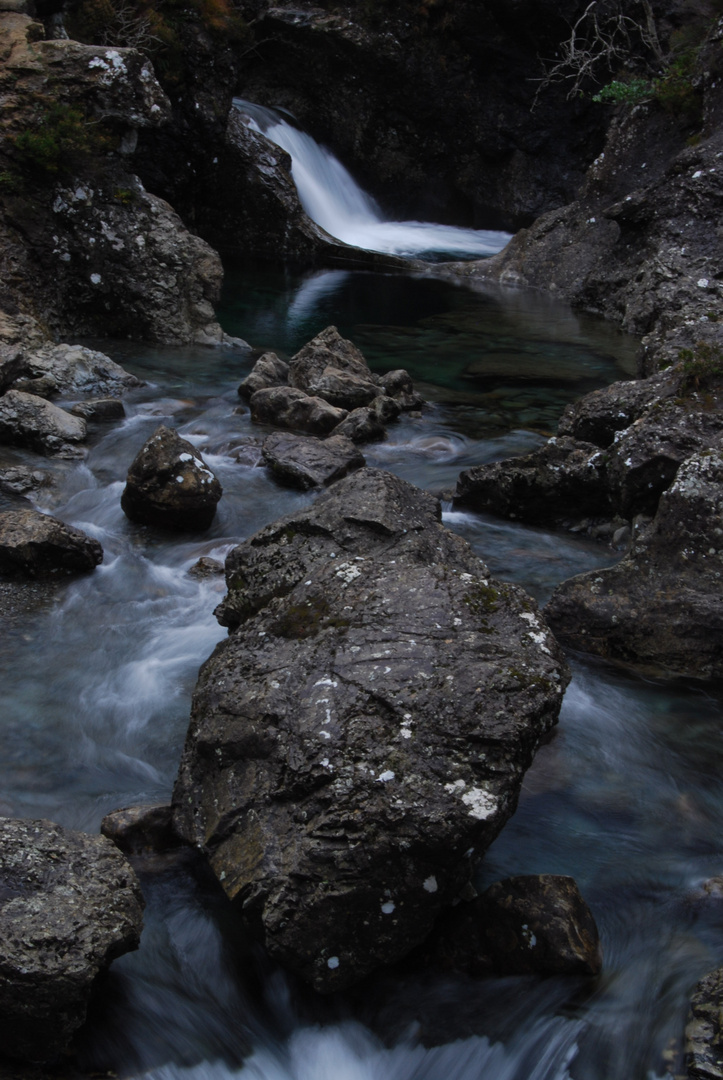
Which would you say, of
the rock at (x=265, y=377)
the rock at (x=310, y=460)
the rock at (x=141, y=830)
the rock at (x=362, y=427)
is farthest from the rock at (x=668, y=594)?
the rock at (x=265, y=377)

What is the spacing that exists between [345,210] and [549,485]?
56.3ft

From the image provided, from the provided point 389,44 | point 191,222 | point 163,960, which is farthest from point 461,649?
point 389,44

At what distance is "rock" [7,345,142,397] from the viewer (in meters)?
8.55

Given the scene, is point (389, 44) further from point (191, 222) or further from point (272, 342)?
point (272, 342)

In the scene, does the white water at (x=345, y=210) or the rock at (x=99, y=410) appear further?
the white water at (x=345, y=210)

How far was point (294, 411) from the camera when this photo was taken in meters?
Result: 8.45

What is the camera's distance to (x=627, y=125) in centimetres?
1553

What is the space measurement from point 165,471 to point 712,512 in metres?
3.79

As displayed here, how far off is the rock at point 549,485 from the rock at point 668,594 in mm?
1314

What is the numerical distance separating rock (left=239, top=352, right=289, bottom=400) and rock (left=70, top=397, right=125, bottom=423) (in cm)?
144

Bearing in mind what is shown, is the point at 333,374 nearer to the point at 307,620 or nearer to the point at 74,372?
the point at 74,372

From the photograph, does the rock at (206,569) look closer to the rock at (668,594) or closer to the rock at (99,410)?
the rock at (668,594)

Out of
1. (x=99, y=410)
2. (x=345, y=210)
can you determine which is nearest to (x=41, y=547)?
(x=99, y=410)

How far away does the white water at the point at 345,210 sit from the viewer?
1998cm
